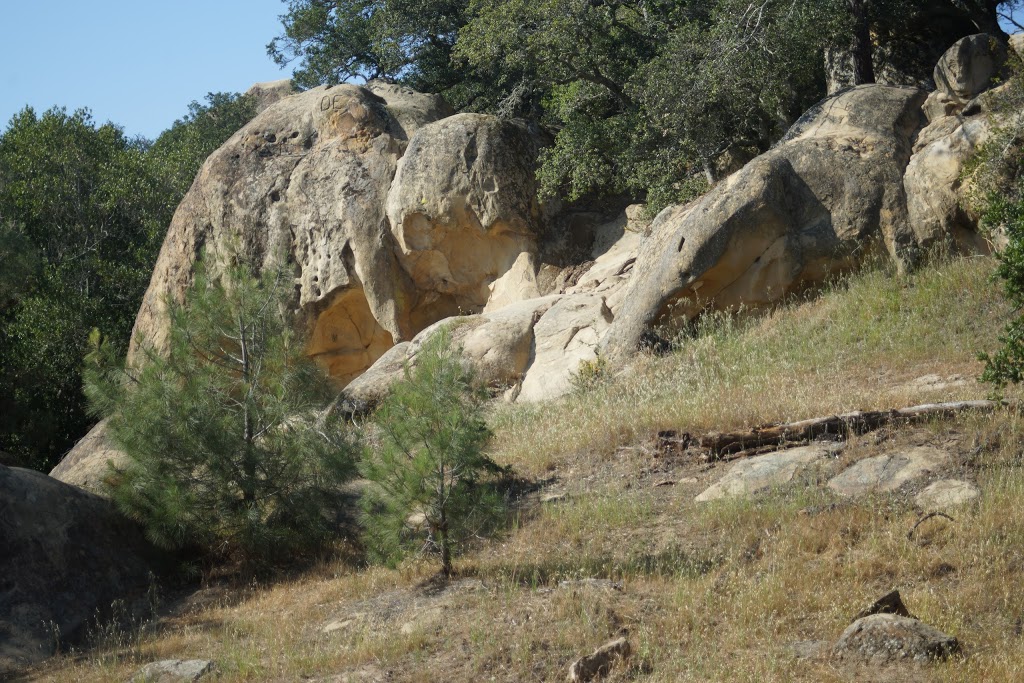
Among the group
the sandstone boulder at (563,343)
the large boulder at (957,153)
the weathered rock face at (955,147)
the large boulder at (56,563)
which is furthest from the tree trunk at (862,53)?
the large boulder at (56,563)

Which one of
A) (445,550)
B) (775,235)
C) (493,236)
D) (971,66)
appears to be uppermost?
(493,236)

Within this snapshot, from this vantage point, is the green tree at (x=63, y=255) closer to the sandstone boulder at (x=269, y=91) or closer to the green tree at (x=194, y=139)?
the green tree at (x=194, y=139)

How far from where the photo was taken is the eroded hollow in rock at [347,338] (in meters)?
21.6

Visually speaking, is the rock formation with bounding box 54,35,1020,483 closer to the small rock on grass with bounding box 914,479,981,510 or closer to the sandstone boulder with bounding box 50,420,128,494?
the sandstone boulder with bounding box 50,420,128,494

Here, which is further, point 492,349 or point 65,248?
point 65,248

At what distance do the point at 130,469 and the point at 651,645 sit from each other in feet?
18.7

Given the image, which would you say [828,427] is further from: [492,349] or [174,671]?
[492,349]

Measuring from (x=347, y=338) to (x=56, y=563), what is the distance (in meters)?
12.8

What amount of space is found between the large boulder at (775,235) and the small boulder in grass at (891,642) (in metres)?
8.13

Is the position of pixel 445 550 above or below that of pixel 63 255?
below

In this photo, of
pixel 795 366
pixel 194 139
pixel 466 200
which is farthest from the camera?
pixel 194 139

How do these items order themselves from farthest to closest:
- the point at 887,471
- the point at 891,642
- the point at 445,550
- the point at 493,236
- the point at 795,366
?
the point at 493,236, the point at 795,366, the point at 887,471, the point at 445,550, the point at 891,642

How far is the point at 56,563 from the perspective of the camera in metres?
9.52

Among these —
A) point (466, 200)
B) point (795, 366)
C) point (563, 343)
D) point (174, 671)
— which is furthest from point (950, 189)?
point (174, 671)
